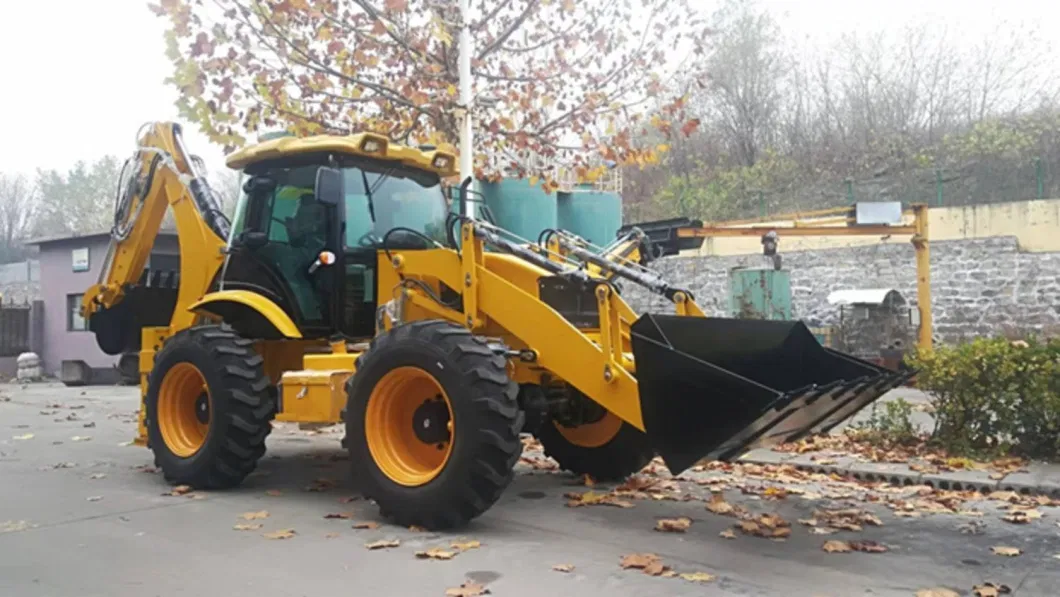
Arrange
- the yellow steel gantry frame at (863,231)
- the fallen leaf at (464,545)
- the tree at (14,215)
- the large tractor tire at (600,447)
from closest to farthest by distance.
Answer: the fallen leaf at (464,545) < the large tractor tire at (600,447) < the yellow steel gantry frame at (863,231) < the tree at (14,215)

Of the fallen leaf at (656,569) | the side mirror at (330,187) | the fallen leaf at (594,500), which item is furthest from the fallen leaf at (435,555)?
the side mirror at (330,187)

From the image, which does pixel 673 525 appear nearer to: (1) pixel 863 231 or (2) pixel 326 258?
(2) pixel 326 258

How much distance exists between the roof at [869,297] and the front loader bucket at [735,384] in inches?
472

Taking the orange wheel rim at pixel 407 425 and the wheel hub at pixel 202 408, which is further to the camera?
the wheel hub at pixel 202 408

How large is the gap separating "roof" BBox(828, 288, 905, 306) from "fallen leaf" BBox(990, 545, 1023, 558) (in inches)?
493

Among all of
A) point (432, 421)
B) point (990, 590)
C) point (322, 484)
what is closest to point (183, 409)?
point (322, 484)

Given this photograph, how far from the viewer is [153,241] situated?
9.29 metres

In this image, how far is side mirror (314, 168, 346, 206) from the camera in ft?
23.0

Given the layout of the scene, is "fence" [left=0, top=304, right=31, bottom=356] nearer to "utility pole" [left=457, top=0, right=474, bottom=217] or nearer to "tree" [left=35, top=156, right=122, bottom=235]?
"utility pole" [left=457, top=0, right=474, bottom=217]

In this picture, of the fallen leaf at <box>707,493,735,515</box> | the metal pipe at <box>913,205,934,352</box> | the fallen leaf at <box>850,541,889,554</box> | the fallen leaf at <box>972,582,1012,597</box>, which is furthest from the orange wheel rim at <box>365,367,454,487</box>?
the metal pipe at <box>913,205,934,352</box>

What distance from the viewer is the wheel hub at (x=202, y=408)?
7.70m

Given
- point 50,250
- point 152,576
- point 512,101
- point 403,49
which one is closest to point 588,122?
point 512,101

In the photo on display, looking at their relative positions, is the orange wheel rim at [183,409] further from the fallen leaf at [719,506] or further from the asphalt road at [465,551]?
the fallen leaf at [719,506]

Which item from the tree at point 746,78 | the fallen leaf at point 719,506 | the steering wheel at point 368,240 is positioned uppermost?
the tree at point 746,78
